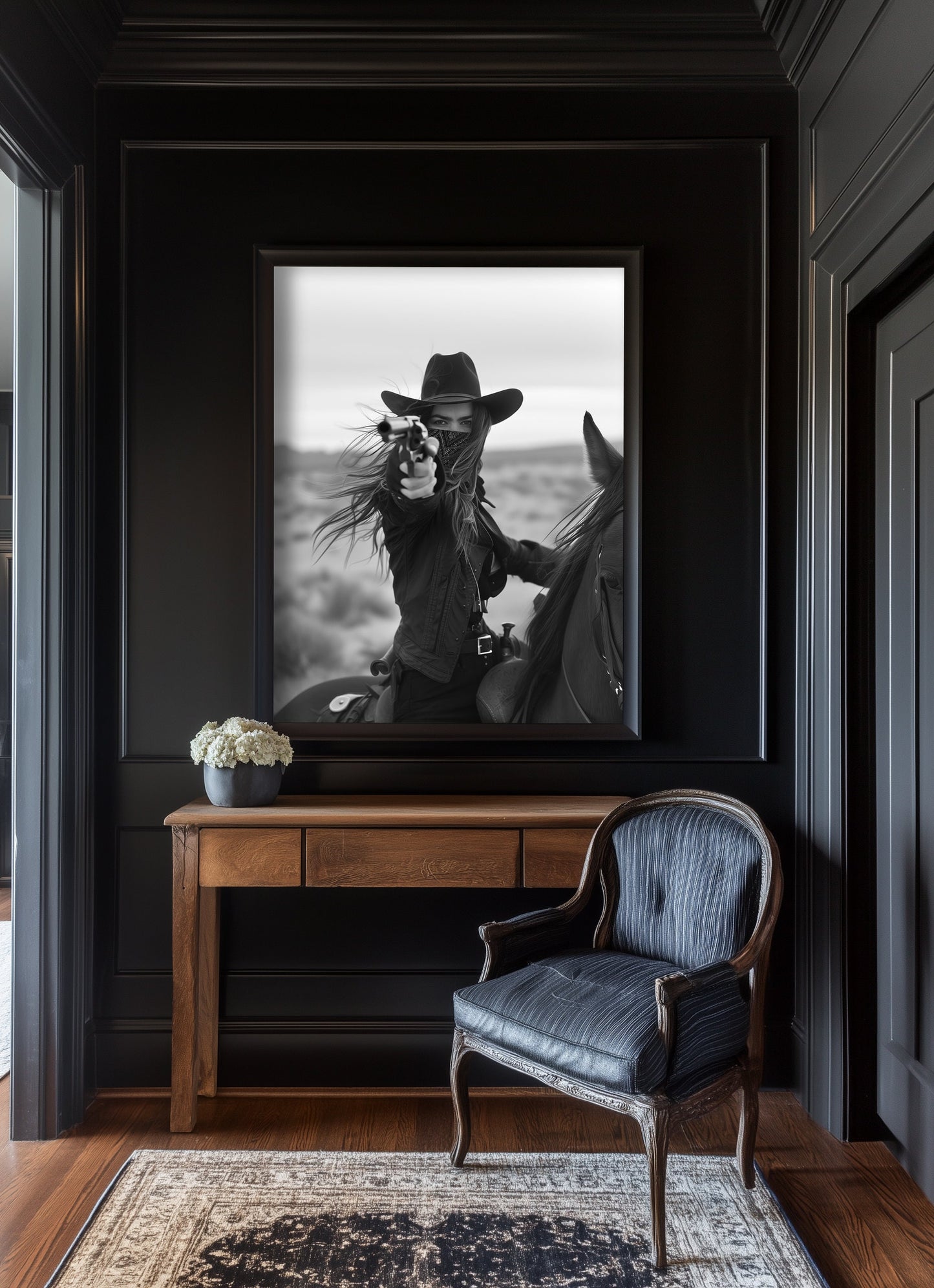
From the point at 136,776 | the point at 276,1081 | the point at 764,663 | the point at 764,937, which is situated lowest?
the point at 276,1081

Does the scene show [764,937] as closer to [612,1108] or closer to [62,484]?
[612,1108]

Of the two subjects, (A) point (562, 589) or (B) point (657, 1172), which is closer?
(B) point (657, 1172)

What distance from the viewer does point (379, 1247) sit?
2.09 meters

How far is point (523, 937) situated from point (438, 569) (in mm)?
1220

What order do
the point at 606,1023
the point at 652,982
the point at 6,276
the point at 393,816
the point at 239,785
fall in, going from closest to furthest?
the point at 606,1023, the point at 652,982, the point at 393,816, the point at 239,785, the point at 6,276

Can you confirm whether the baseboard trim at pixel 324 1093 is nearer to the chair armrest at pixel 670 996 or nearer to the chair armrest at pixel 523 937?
the chair armrest at pixel 523 937

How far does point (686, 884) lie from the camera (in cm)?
256

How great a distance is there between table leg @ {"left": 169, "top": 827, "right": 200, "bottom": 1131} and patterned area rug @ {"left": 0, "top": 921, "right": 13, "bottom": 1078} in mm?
514

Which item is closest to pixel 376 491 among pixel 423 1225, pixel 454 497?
pixel 454 497

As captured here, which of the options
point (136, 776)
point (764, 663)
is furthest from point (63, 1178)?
point (764, 663)

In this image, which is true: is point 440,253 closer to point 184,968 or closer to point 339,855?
point 339,855

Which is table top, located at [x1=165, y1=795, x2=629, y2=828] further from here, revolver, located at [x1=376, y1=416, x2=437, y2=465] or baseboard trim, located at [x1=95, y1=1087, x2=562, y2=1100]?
revolver, located at [x1=376, y1=416, x2=437, y2=465]

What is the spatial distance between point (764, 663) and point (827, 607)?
325 mm

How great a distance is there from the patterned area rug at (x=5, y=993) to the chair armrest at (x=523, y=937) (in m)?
1.45
